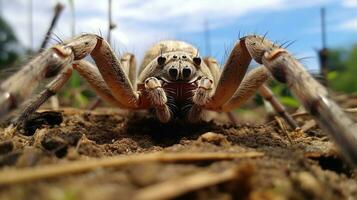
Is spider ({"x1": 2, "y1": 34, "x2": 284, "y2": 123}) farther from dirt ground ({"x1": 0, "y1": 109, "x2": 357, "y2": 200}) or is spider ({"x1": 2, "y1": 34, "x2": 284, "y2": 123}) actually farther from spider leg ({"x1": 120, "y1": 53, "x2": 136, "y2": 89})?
spider leg ({"x1": 120, "y1": 53, "x2": 136, "y2": 89})

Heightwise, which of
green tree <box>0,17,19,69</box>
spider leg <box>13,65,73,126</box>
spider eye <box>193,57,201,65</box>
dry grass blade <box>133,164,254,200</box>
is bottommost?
green tree <box>0,17,19,69</box>

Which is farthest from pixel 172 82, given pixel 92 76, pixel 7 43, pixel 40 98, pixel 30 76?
pixel 7 43

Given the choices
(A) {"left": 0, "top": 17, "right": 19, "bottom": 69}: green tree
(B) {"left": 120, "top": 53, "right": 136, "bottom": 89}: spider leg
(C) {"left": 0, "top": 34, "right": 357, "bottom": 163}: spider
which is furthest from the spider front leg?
(A) {"left": 0, "top": 17, "right": 19, "bottom": 69}: green tree

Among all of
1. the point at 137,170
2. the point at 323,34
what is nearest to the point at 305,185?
the point at 137,170

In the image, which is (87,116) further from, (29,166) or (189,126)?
(29,166)

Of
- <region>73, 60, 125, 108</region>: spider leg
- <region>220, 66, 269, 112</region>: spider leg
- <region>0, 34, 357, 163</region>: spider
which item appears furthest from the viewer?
<region>73, 60, 125, 108</region>: spider leg

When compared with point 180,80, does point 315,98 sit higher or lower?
higher

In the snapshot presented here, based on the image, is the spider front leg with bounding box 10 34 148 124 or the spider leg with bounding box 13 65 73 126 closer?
the spider front leg with bounding box 10 34 148 124

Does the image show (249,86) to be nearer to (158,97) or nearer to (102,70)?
(158,97)
